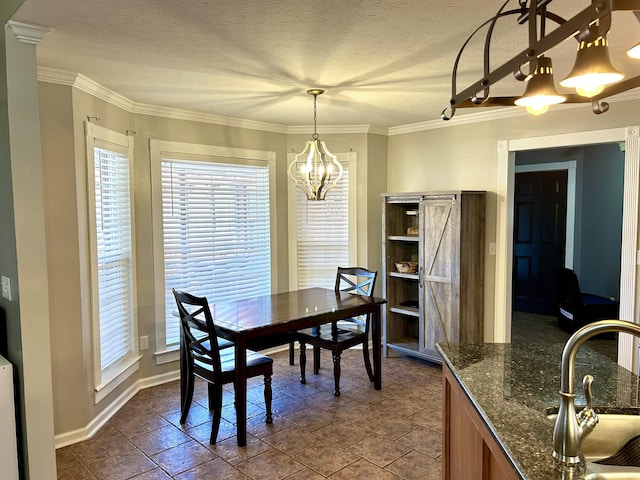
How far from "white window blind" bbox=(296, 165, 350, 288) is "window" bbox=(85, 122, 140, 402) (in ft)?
6.16

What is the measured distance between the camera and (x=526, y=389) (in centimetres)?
177

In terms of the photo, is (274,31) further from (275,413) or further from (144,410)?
(144,410)

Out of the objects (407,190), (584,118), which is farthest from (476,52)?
(407,190)

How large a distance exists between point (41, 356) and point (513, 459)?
2.24 metres

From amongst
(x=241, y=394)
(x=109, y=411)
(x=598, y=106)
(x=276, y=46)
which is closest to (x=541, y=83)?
(x=598, y=106)

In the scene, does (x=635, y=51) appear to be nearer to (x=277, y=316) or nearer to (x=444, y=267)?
(x=277, y=316)

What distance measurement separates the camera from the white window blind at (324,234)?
5.16 m

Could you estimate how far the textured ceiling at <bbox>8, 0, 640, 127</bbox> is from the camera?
2.10m

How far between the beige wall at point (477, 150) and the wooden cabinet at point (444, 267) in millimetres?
123

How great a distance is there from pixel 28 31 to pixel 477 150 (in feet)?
12.1

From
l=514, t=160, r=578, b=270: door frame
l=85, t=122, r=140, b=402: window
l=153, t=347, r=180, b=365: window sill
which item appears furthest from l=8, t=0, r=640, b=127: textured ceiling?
l=514, t=160, r=578, b=270: door frame

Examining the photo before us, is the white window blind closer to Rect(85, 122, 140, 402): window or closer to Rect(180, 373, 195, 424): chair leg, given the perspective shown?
Rect(85, 122, 140, 402): window

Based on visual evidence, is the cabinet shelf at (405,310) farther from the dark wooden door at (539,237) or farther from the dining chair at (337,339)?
the dark wooden door at (539,237)

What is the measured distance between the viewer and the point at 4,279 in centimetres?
Result: 247
